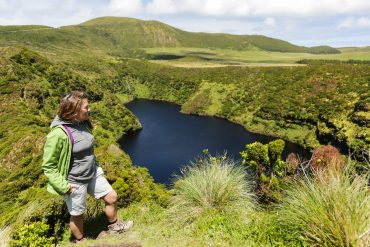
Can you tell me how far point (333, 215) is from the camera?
5.02 meters

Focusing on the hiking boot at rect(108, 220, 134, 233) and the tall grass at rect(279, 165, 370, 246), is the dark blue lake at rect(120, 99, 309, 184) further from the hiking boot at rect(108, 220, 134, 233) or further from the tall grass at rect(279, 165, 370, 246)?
the tall grass at rect(279, 165, 370, 246)

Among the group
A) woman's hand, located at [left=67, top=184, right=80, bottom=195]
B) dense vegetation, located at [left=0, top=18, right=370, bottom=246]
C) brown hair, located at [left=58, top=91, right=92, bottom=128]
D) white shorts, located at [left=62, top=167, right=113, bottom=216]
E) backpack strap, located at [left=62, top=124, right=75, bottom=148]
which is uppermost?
brown hair, located at [left=58, top=91, right=92, bottom=128]

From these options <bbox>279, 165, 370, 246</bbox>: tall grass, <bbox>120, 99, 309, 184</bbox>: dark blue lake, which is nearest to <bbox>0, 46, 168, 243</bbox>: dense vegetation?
<bbox>279, 165, 370, 246</bbox>: tall grass

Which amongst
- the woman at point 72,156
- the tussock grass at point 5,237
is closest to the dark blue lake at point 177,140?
the tussock grass at point 5,237

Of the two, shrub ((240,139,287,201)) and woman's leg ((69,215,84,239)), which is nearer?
woman's leg ((69,215,84,239))

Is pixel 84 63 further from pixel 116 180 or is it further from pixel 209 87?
pixel 116 180

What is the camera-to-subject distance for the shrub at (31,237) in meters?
6.22

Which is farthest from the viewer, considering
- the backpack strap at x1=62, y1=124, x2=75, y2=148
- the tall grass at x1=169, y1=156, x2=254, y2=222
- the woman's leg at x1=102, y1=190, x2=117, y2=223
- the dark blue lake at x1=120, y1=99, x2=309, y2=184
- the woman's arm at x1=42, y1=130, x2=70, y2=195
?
the dark blue lake at x1=120, y1=99, x2=309, y2=184

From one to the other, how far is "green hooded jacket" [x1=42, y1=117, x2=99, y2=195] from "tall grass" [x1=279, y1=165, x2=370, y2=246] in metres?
4.16

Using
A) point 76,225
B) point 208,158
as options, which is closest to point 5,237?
point 76,225

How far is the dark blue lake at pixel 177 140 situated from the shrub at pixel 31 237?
174 ft

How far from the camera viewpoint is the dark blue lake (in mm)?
75500

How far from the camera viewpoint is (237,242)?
19.6ft

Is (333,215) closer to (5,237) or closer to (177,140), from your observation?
(5,237)
